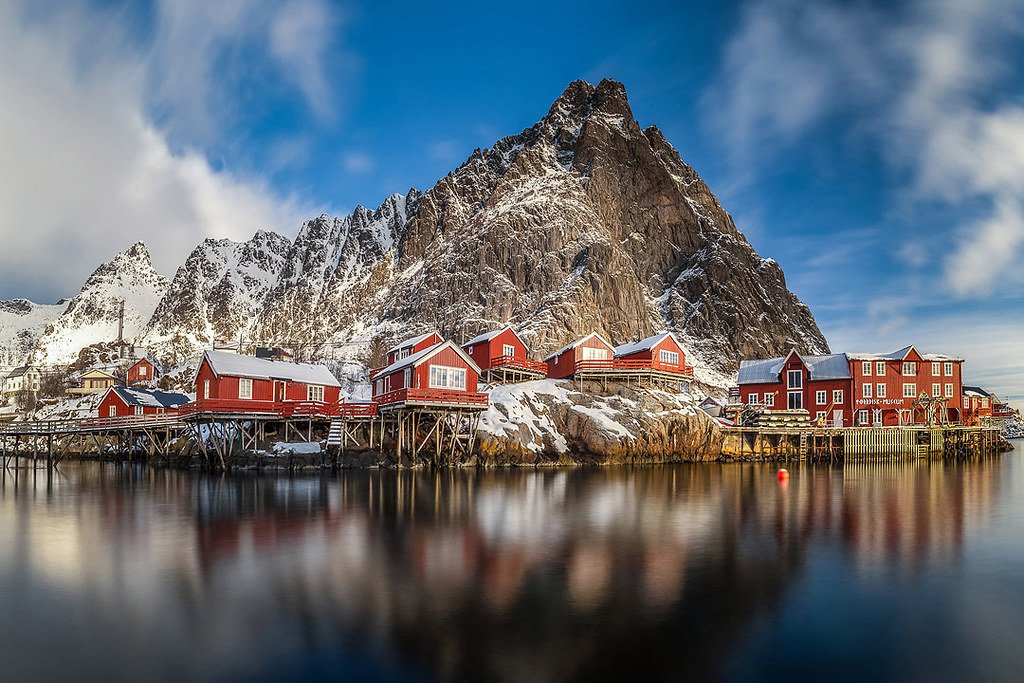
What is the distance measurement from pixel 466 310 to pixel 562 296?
18.3 meters

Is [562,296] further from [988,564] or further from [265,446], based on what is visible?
[988,564]

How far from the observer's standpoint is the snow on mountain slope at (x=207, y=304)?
550 feet

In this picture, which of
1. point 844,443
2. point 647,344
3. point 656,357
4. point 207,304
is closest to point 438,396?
point 656,357

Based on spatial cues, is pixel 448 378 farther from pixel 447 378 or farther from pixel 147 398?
pixel 147 398

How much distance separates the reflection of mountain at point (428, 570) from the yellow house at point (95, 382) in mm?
82317

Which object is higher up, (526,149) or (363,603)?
(526,149)

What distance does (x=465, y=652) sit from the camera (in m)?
13.0

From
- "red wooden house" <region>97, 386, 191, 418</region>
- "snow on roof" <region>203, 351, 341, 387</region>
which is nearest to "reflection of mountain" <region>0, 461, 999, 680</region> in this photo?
"snow on roof" <region>203, 351, 341, 387</region>

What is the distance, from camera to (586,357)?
216 feet

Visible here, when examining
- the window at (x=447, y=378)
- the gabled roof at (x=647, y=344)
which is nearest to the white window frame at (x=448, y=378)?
the window at (x=447, y=378)

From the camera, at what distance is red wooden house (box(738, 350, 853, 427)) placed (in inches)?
2808

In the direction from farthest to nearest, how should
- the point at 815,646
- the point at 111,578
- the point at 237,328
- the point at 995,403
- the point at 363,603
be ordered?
the point at 237,328, the point at 995,403, the point at 111,578, the point at 363,603, the point at 815,646

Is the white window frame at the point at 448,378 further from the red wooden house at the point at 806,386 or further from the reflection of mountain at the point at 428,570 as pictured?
the red wooden house at the point at 806,386

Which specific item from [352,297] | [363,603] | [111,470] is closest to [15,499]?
[111,470]
